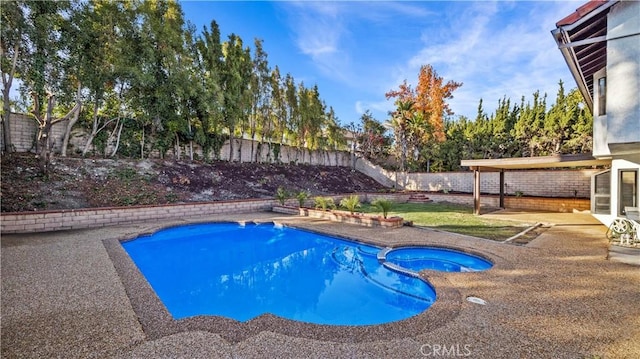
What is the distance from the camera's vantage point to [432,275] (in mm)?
5207

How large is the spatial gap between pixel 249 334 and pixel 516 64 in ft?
50.0

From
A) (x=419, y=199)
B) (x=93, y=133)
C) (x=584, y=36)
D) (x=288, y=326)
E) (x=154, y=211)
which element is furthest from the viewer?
(x=419, y=199)

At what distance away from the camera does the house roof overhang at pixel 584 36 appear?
5.33 meters

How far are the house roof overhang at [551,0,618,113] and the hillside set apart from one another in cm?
1448

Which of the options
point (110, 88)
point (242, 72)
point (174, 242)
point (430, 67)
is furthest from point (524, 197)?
point (110, 88)

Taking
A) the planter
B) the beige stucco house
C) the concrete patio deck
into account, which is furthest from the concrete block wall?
the beige stucco house

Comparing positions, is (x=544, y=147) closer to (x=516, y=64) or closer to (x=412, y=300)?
(x=516, y=64)

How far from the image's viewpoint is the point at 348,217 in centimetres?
1149

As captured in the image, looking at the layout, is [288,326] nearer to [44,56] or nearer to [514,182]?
[44,56]

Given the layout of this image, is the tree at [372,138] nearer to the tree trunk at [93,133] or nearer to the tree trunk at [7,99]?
the tree trunk at [93,133]

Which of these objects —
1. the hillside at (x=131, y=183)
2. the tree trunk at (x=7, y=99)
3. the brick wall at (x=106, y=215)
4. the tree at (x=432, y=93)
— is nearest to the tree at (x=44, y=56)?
the tree trunk at (x=7, y=99)

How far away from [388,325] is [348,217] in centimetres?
801

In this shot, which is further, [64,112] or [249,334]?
[64,112]

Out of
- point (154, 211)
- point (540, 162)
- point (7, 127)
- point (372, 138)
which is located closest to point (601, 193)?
point (540, 162)
